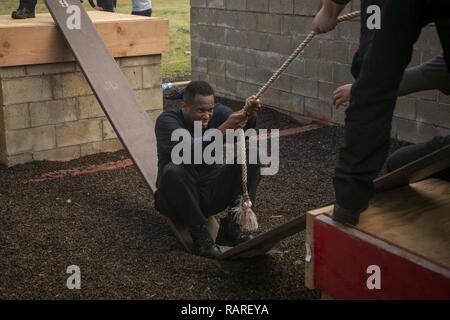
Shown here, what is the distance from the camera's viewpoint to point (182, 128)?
3693mm

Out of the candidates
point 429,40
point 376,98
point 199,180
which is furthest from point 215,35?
point 376,98

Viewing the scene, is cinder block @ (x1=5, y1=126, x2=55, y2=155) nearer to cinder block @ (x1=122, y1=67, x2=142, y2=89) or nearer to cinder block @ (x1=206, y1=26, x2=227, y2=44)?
cinder block @ (x1=122, y1=67, x2=142, y2=89)

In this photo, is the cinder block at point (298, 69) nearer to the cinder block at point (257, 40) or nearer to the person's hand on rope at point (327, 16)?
the cinder block at point (257, 40)

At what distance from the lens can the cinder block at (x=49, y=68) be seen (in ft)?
17.7

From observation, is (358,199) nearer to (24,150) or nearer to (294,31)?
(24,150)

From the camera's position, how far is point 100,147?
5.94 meters

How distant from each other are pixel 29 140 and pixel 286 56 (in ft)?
10.3

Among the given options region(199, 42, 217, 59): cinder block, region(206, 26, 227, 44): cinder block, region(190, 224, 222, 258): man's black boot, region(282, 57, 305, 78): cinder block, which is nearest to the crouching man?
region(190, 224, 222, 258): man's black boot

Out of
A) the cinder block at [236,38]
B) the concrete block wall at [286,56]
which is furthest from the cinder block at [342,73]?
the cinder block at [236,38]

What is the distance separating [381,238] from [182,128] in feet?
4.97

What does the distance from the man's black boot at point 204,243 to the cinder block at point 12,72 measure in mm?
2490
